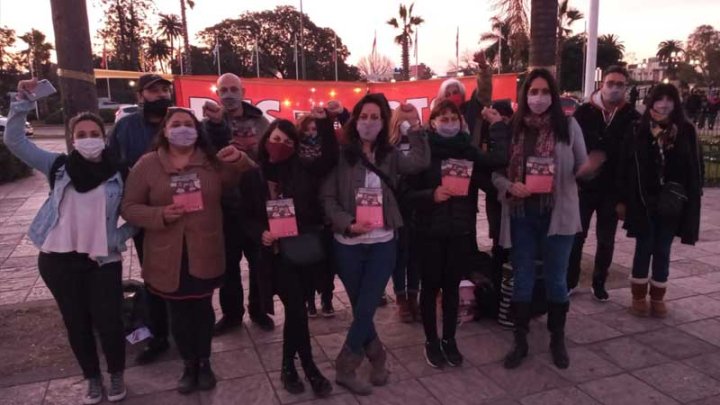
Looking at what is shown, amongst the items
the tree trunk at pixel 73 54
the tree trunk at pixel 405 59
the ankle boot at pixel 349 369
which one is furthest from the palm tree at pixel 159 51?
the ankle boot at pixel 349 369

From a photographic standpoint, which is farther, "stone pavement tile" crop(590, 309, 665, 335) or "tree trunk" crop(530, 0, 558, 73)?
"tree trunk" crop(530, 0, 558, 73)

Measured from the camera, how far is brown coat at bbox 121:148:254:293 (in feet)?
11.0

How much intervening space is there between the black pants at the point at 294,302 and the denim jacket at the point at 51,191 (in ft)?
3.32

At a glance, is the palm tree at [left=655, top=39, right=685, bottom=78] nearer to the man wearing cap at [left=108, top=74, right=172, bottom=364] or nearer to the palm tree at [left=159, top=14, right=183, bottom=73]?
the palm tree at [left=159, top=14, right=183, bottom=73]

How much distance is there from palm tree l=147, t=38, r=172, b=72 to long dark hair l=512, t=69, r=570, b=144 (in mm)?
54228

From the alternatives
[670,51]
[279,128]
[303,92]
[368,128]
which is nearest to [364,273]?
[368,128]

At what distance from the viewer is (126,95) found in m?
52.7

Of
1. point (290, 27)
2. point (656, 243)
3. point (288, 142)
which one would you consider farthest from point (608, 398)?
point (290, 27)

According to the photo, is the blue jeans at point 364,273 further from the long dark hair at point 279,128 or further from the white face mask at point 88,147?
the white face mask at point 88,147

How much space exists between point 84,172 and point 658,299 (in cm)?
461

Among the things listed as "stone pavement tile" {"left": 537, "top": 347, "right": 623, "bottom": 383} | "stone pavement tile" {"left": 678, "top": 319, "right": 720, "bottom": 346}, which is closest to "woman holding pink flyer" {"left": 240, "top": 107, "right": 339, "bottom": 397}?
"stone pavement tile" {"left": 537, "top": 347, "right": 623, "bottom": 383}

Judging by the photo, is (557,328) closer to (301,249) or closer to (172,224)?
(301,249)

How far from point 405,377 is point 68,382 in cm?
234

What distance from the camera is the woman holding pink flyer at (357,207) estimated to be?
135 inches
